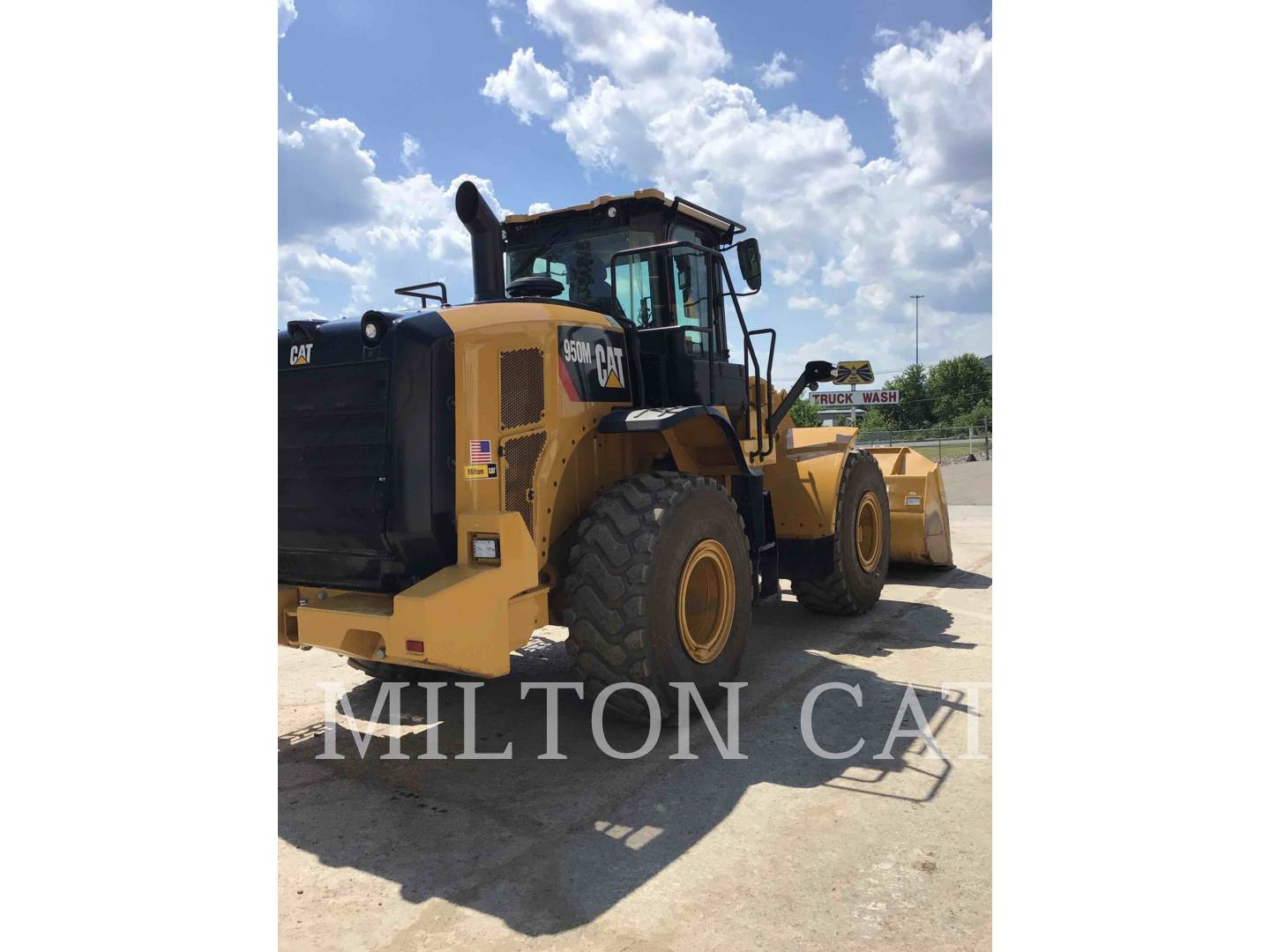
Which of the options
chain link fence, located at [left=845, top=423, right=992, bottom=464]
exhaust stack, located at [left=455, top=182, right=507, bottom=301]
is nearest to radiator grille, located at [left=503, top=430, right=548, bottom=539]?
exhaust stack, located at [left=455, top=182, right=507, bottom=301]

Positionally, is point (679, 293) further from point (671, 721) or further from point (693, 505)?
point (671, 721)

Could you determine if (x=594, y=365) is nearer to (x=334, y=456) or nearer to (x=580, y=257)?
(x=580, y=257)

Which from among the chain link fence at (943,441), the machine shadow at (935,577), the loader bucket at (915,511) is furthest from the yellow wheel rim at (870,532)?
the chain link fence at (943,441)

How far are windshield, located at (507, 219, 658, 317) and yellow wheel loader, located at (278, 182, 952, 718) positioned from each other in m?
0.02

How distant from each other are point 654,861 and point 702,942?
52cm

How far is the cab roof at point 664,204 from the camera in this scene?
5.64m

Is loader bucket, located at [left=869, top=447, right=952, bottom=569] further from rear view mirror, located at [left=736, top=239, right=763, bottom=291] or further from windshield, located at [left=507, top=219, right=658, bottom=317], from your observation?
windshield, located at [left=507, top=219, right=658, bottom=317]

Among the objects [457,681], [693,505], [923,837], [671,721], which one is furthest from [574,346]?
[923,837]

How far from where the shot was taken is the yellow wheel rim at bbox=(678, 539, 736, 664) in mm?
4897

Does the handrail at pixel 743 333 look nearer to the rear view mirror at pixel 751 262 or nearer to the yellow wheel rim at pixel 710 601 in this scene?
the rear view mirror at pixel 751 262

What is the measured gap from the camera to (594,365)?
481cm

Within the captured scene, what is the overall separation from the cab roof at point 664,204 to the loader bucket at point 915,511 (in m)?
3.24

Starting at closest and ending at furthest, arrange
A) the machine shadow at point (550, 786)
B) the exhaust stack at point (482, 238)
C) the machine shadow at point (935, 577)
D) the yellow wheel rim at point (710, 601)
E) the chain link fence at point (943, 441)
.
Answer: the machine shadow at point (550, 786) → the exhaust stack at point (482, 238) → the yellow wheel rim at point (710, 601) → the machine shadow at point (935, 577) → the chain link fence at point (943, 441)

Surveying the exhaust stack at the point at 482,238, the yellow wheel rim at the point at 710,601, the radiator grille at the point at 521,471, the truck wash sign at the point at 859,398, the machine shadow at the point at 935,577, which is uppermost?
the truck wash sign at the point at 859,398
